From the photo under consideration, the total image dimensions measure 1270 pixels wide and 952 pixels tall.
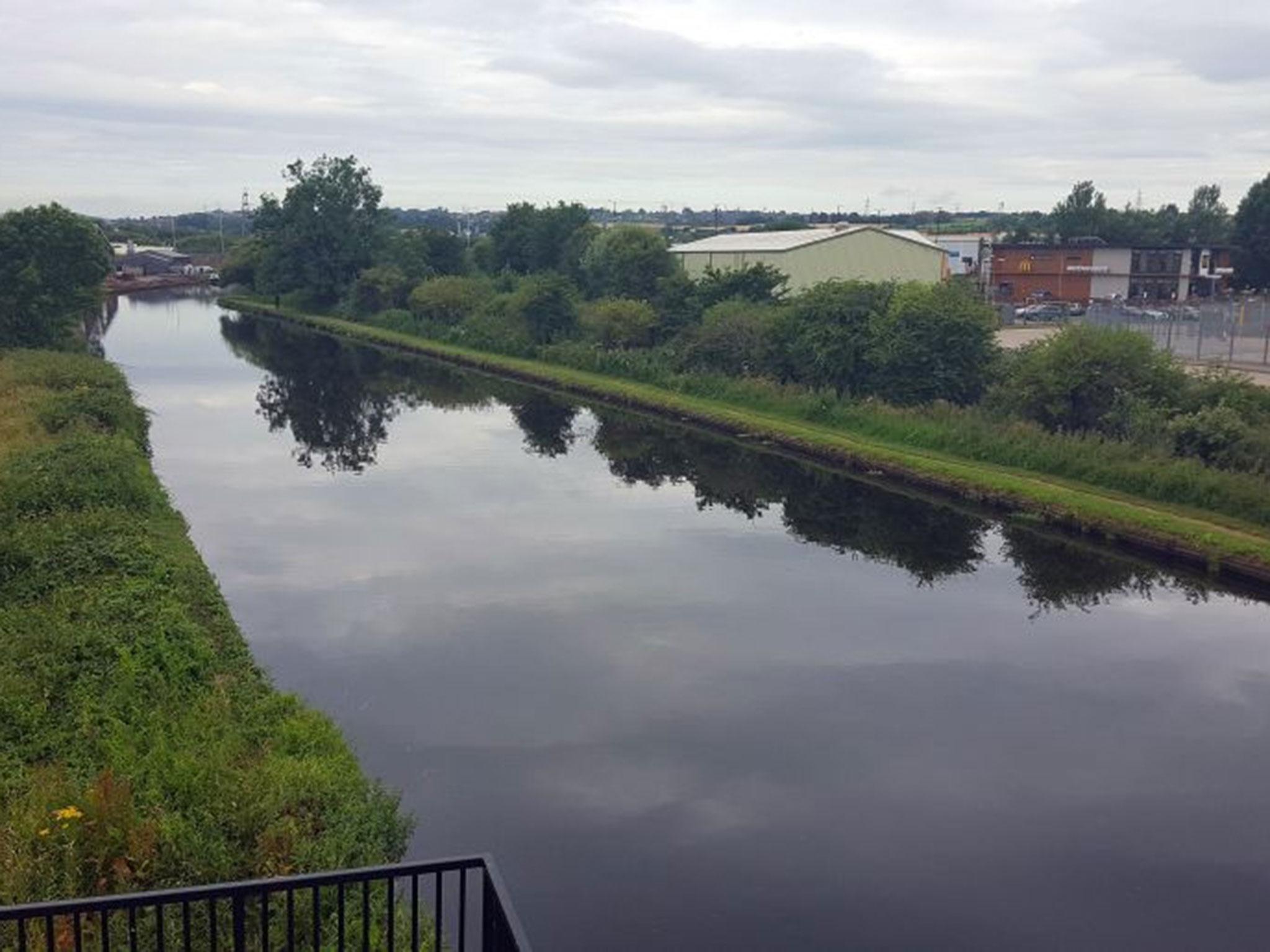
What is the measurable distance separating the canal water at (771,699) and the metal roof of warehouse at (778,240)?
2912cm

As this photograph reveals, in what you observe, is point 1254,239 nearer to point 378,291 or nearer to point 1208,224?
point 1208,224

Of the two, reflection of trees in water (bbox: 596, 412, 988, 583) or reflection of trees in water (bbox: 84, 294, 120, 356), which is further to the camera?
reflection of trees in water (bbox: 84, 294, 120, 356)

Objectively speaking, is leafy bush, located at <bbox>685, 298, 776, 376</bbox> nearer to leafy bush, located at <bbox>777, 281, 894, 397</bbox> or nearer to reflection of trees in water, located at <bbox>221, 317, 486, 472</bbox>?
leafy bush, located at <bbox>777, 281, 894, 397</bbox>

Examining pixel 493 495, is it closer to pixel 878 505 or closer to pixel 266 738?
pixel 878 505

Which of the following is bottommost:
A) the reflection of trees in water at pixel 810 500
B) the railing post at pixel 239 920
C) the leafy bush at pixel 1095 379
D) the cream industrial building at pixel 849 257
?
the reflection of trees in water at pixel 810 500

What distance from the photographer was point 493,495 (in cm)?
2577

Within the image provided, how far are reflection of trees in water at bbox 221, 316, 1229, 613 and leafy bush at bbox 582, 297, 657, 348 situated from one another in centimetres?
433

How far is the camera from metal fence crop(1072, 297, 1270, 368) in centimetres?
4019

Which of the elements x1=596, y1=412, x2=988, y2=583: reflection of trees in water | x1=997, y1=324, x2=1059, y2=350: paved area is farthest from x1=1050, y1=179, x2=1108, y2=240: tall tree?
x1=596, y1=412, x2=988, y2=583: reflection of trees in water

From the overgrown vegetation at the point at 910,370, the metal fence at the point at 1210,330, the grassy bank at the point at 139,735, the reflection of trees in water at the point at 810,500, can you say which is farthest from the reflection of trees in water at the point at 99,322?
the metal fence at the point at 1210,330

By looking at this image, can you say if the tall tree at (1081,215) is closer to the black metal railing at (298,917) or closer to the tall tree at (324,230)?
the tall tree at (324,230)

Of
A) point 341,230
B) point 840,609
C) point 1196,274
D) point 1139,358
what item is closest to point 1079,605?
point 840,609

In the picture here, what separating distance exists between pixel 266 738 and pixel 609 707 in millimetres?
4070

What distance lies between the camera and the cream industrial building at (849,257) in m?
53.5
